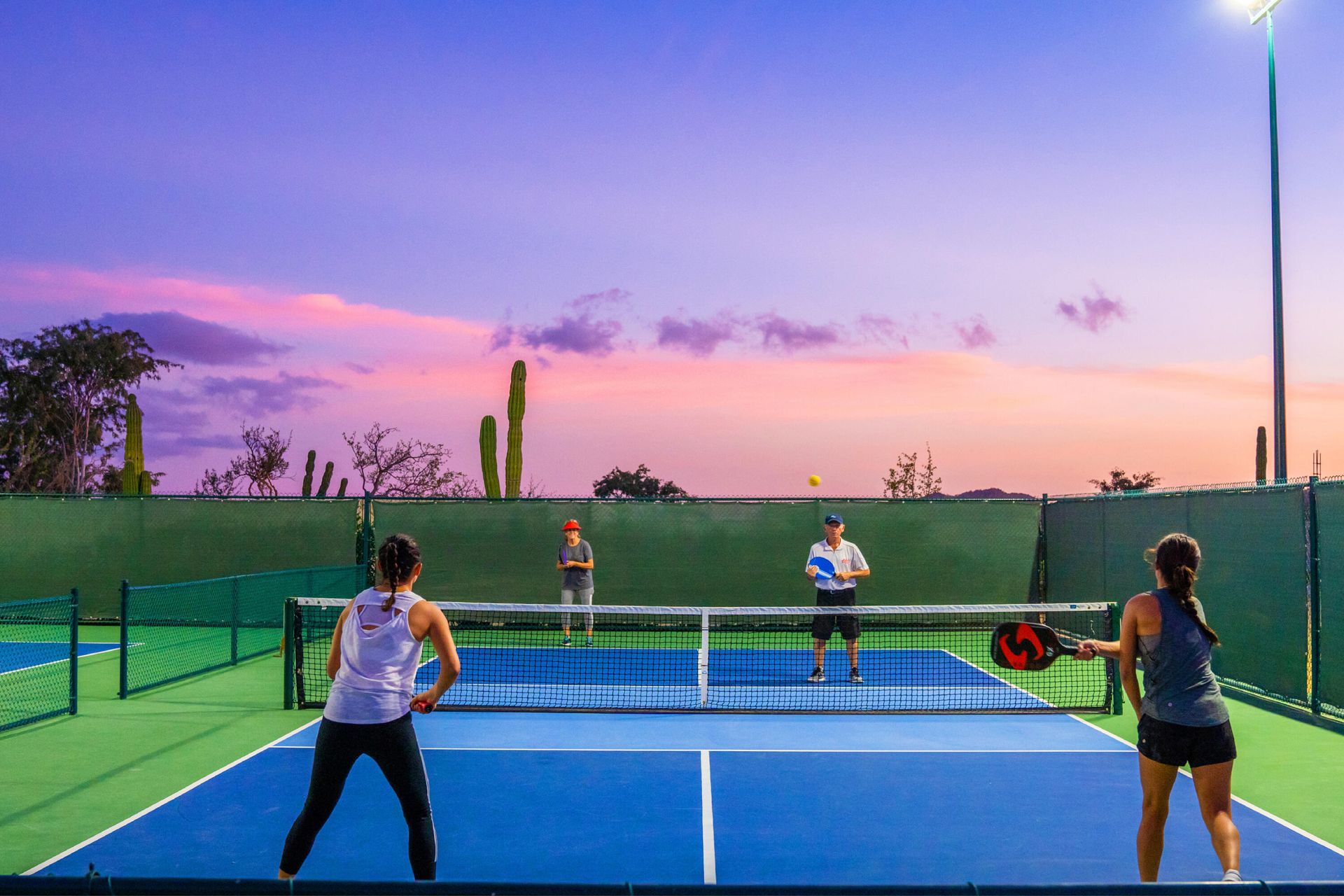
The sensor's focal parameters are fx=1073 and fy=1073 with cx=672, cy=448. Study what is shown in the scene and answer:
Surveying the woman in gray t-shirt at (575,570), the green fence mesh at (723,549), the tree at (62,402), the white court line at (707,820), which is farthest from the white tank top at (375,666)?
the tree at (62,402)

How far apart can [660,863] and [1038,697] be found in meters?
5.84

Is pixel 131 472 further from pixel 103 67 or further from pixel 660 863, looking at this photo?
pixel 660 863

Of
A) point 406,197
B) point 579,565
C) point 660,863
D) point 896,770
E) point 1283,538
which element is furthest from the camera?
point 406,197

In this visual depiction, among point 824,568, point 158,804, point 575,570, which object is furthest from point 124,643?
point 824,568

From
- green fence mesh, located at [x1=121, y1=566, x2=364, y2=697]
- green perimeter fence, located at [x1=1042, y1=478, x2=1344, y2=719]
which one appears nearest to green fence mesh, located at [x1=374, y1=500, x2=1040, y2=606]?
green fence mesh, located at [x1=121, y1=566, x2=364, y2=697]

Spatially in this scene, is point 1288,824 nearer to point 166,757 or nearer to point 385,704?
point 385,704

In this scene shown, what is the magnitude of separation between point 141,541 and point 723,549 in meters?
8.62

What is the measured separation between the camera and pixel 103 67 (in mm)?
13609

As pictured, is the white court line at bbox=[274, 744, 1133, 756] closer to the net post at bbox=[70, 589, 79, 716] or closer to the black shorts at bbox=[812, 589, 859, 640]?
the net post at bbox=[70, 589, 79, 716]

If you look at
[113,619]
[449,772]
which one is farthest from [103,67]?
[449,772]

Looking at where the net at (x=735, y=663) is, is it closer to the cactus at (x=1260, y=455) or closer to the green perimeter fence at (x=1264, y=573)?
the green perimeter fence at (x=1264, y=573)

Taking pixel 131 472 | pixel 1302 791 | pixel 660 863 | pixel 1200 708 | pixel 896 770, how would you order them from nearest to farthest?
pixel 1200 708
pixel 660 863
pixel 1302 791
pixel 896 770
pixel 131 472

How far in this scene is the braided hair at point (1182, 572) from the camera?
402 centimetres

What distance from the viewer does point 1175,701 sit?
3986 mm
